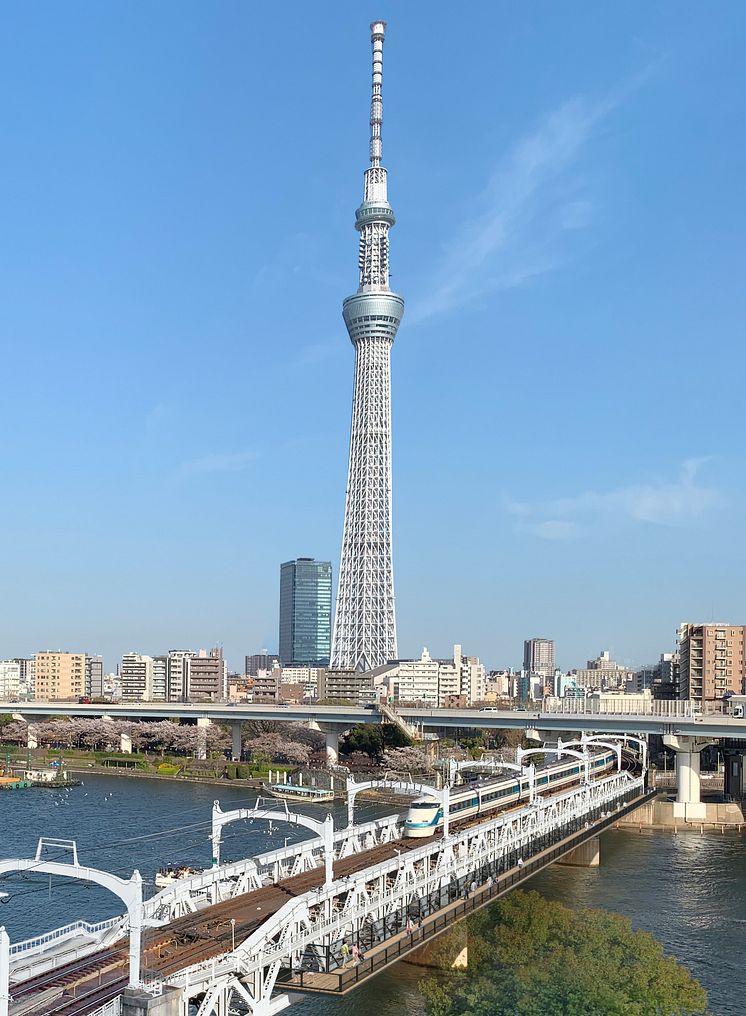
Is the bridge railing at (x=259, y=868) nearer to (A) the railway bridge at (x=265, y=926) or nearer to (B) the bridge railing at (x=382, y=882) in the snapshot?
(A) the railway bridge at (x=265, y=926)

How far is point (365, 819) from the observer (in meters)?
40.3

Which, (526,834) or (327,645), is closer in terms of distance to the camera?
(526,834)

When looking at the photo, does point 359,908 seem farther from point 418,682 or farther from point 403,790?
point 418,682

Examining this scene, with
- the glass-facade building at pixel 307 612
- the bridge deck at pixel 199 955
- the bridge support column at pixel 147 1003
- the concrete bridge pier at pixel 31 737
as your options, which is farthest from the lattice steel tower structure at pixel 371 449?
the glass-facade building at pixel 307 612

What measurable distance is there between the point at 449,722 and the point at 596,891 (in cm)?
3073

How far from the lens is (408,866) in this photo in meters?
20.0

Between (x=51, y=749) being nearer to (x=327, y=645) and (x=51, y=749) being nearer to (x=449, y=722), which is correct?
(x=449, y=722)

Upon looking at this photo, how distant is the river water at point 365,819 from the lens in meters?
20.9

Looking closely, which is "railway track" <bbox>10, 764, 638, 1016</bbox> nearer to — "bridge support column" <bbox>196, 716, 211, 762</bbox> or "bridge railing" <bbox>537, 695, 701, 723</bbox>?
"bridge railing" <bbox>537, 695, 701, 723</bbox>

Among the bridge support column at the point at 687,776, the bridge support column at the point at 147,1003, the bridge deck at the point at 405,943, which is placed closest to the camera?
the bridge support column at the point at 147,1003

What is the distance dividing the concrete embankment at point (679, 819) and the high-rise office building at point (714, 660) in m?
28.2

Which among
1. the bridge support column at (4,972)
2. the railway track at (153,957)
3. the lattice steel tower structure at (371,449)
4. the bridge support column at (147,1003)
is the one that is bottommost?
the railway track at (153,957)

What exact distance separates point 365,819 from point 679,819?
45.1ft

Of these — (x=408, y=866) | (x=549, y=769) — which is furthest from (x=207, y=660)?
(x=408, y=866)
